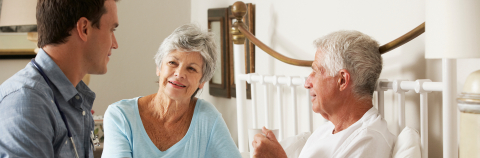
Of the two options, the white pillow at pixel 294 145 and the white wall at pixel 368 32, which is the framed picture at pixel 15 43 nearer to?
the white wall at pixel 368 32

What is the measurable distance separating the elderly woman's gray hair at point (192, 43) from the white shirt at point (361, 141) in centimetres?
55

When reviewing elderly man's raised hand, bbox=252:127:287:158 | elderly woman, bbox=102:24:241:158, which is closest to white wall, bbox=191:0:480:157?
elderly man's raised hand, bbox=252:127:287:158

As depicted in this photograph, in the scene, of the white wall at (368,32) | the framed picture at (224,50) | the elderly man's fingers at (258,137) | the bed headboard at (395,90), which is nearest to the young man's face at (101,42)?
the elderly man's fingers at (258,137)

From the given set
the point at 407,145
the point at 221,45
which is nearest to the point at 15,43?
the point at 221,45

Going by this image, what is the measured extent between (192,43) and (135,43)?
6.97 ft

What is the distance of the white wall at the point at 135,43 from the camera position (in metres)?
3.48

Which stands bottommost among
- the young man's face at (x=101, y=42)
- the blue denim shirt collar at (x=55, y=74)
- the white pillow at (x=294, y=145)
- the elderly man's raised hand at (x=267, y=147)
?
the white pillow at (x=294, y=145)

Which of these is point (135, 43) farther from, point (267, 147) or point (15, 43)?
point (267, 147)

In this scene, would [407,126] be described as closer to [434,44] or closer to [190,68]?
[434,44]

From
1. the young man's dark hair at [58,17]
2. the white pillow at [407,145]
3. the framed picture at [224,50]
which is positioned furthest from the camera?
the framed picture at [224,50]

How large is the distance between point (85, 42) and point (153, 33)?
2662 mm

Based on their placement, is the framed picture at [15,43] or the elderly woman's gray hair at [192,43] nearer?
the elderly woman's gray hair at [192,43]

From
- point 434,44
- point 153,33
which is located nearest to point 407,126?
point 434,44

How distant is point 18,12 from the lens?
2258 mm
